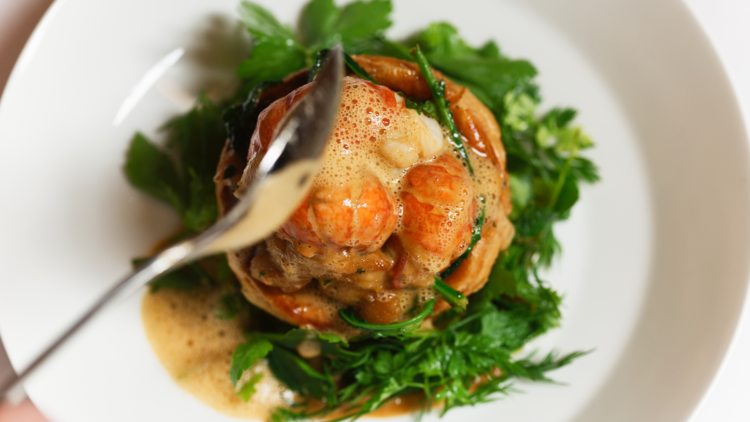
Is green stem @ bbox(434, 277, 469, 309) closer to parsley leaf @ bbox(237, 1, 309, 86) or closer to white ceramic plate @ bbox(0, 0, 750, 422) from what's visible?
white ceramic plate @ bbox(0, 0, 750, 422)

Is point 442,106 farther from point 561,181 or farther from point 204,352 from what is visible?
point 204,352

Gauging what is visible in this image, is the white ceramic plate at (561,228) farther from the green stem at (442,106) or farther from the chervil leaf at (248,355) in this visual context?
the green stem at (442,106)

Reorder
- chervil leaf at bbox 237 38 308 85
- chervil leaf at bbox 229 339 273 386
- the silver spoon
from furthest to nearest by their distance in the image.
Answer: chervil leaf at bbox 237 38 308 85, chervil leaf at bbox 229 339 273 386, the silver spoon

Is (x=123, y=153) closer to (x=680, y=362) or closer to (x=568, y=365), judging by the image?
(x=568, y=365)

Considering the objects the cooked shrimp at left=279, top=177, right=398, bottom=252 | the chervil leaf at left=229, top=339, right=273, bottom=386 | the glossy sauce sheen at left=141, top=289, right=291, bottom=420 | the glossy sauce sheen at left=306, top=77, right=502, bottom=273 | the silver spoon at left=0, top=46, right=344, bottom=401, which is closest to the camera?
the silver spoon at left=0, top=46, right=344, bottom=401

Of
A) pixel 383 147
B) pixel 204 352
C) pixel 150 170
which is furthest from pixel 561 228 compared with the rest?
pixel 150 170

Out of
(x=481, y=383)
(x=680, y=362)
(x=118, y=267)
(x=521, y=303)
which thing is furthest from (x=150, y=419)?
(x=680, y=362)

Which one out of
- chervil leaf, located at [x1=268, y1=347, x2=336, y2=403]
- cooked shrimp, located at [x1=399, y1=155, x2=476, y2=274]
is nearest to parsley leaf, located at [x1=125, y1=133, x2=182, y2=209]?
chervil leaf, located at [x1=268, y1=347, x2=336, y2=403]
